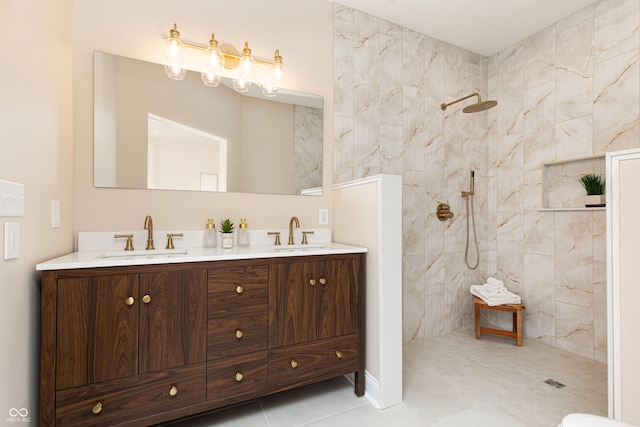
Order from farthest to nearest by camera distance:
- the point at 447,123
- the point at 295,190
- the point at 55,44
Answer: the point at 447,123 < the point at 295,190 < the point at 55,44

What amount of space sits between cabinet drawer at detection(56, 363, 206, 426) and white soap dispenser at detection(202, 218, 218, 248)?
71cm

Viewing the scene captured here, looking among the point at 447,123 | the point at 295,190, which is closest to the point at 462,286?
the point at 447,123

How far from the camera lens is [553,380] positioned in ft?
6.63

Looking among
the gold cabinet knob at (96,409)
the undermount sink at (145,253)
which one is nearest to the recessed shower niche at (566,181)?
the undermount sink at (145,253)

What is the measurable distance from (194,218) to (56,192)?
0.68m

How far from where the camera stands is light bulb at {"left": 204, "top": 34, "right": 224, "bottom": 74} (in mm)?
1897

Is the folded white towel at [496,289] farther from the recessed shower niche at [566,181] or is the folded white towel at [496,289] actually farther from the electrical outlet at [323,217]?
the electrical outlet at [323,217]

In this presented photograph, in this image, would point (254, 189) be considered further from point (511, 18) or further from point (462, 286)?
point (511, 18)

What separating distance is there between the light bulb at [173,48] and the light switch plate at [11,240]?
129 centimetres

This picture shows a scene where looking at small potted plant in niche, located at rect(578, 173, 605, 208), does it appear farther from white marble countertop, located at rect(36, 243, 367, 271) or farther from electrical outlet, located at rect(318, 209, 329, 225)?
electrical outlet, located at rect(318, 209, 329, 225)

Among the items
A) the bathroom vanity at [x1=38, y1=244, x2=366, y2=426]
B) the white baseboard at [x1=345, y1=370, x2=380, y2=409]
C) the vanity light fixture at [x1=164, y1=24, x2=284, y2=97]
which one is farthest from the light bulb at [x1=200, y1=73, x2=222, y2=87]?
the white baseboard at [x1=345, y1=370, x2=380, y2=409]

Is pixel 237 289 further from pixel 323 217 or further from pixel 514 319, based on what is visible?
pixel 514 319

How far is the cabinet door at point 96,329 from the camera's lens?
121 centimetres

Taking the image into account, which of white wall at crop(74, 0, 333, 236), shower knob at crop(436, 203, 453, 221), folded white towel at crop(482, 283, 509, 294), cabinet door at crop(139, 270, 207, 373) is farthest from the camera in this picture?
shower knob at crop(436, 203, 453, 221)
